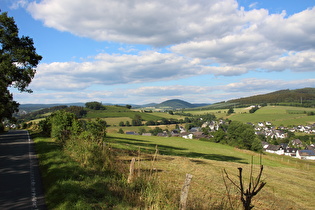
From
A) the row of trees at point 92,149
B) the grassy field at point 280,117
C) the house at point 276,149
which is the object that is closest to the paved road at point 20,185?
the row of trees at point 92,149

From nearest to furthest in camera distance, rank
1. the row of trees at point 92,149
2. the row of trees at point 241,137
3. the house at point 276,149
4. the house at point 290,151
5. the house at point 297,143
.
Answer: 1. the row of trees at point 92,149
2. the row of trees at point 241,137
3. the house at point 290,151
4. the house at point 276,149
5. the house at point 297,143

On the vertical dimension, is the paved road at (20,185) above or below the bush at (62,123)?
below

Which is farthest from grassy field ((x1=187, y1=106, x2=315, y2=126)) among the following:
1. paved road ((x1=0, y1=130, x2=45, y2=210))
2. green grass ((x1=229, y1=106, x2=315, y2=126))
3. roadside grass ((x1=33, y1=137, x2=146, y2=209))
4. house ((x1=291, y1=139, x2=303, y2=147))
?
roadside grass ((x1=33, y1=137, x2=146, y2=209))

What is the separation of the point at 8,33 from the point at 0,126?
1166 inches

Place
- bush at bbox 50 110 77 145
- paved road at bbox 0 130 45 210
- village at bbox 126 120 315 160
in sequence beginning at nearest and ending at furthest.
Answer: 1. paved road at bbox 0 130 45 210
2. bush at bbox 50 110 77 145
3. village at bbox 126 120 315 160

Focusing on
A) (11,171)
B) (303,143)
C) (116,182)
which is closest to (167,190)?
(116,182)

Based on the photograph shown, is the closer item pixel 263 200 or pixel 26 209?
pixel 26 209

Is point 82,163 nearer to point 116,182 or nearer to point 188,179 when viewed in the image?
point 116,182

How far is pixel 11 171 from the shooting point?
35.4 feet

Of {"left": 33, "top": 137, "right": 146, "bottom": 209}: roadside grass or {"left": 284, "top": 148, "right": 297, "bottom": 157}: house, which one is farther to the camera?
{"left": 284, "top": 148, "right": 297, "bottom": 157}: house

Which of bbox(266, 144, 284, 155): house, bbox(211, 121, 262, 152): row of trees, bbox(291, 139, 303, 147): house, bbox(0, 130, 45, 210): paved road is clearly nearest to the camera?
bbox(0, 130, 45, 210): paved road

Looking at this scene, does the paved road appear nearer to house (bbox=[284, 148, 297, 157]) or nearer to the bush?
the bush

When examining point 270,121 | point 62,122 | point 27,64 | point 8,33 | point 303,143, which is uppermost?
point 8,33

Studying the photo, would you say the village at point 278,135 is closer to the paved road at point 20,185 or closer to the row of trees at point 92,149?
the row of trees at point 92,149
